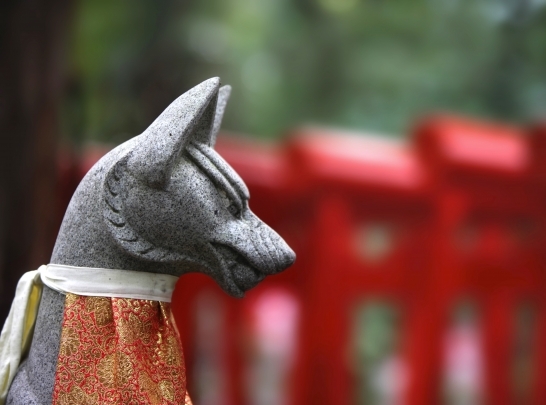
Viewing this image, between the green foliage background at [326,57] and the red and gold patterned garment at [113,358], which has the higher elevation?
the red and gold patterned garment at [113,358]

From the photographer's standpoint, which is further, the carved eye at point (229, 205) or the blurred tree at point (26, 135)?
the blurred tree at point (26, 135)

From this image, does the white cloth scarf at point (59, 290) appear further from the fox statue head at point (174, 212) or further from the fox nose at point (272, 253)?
the fox nose at point (272, 253)

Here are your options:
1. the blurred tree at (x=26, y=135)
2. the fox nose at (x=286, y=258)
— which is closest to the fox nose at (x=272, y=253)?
the fox nose at (x=286, y=258)

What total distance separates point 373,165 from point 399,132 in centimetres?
311

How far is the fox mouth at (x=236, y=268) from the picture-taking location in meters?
1.12

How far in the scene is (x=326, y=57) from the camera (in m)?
6.36

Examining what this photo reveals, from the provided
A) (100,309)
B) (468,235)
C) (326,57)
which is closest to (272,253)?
(100,309)

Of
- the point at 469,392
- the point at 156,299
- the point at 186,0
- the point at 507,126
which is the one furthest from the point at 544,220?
the point at 186,0

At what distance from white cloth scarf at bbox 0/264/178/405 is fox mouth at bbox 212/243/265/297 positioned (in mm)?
86

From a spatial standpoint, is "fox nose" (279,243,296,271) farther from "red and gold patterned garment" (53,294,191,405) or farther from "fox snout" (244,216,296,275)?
"red and gold patterned garment" (53,294,191,405)

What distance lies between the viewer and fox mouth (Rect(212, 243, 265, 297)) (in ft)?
3.66

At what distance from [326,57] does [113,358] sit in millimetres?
5472

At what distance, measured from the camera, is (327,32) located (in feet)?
20.4

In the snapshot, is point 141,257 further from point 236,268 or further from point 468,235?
point 468,235
